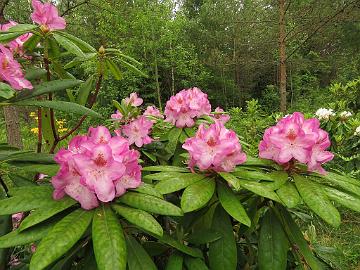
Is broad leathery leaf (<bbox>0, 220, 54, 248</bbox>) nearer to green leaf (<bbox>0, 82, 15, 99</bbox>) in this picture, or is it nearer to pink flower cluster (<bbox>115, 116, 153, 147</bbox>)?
green leaf (<bbox>0, 82, 15, 99</bbox>)

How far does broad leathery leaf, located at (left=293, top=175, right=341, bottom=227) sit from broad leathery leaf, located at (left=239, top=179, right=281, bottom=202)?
0.08 metres

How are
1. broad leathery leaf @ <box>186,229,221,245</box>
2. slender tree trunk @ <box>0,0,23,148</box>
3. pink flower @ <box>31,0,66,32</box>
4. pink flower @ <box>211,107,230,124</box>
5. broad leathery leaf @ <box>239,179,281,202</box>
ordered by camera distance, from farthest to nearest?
slender tree trunk @ <box>0,0,23,148</box> < pink flower @ <box>211,107,230,124</box> < pink flower @ <box>31,0,66,32</box> < broad leathery leaf @ <box>186,229,221,245</box> < broad leathery leaf @ <box>239,179,281,202</box>

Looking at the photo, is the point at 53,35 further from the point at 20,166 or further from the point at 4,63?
the point at 20,166

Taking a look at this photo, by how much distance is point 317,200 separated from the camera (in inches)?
39.8

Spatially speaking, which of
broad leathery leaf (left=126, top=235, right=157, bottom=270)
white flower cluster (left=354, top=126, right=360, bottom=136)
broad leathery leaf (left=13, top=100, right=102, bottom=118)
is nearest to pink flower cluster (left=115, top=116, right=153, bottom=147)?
broad leathery leaf (left=13, top=100, right=102, bottom=118)

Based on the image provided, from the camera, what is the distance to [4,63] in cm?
111

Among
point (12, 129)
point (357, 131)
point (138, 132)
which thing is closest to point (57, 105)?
point (138, 132)

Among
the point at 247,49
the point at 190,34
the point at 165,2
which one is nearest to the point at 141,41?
the point at 165,2

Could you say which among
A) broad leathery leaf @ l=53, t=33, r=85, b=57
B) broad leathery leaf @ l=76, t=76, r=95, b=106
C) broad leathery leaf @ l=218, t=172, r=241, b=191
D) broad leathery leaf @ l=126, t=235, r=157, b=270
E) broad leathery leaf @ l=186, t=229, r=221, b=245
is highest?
broad leathery leaf @ l=53, t=33, r=85, b=57

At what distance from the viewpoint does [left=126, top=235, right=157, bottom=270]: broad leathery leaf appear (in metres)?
0.94

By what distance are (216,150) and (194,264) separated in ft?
0.99

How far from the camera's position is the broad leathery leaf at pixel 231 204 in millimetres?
979

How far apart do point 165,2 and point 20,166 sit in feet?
41.1

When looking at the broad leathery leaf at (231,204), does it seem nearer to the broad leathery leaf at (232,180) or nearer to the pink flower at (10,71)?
the broad leathery leaf at (232,180)
